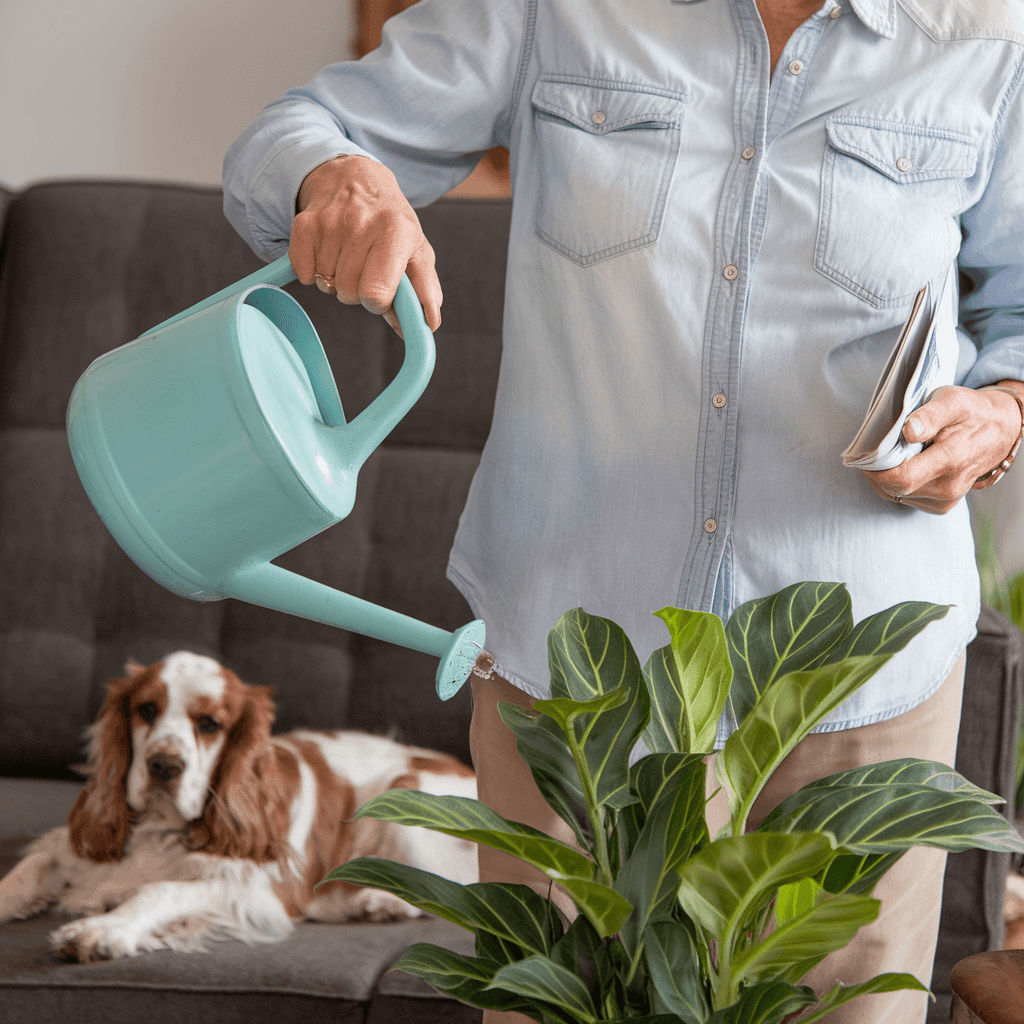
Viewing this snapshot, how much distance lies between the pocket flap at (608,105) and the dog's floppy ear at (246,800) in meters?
0.97

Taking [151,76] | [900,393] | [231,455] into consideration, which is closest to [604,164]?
[900,393]

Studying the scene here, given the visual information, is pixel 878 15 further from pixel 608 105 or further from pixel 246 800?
pixel 246 800

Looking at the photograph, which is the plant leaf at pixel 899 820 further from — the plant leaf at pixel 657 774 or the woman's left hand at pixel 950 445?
the woman's left hand at pixel 950 445

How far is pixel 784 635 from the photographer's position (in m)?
0.46

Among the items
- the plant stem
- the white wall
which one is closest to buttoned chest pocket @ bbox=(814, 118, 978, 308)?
the plant stem

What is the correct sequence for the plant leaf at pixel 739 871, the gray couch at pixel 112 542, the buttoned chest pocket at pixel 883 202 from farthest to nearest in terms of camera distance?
the gray couch at pixel 112 542
the buttoned chest pocket at pixel 883 202
the plant leaf at pixel 739 871

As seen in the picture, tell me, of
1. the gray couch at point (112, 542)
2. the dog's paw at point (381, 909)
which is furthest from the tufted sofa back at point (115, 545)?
the dog's paw at point (381, 909)

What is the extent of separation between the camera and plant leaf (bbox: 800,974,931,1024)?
1.21 ft

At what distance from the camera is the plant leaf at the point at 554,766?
1.41 feet

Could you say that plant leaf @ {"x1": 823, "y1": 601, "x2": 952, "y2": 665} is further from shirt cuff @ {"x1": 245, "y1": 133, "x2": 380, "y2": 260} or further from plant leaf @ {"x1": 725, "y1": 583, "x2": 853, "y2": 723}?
shirt cuff @ {"x1": 245, "y1": 133, "x2": 380, "y2": 260}

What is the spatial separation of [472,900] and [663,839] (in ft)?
0.30

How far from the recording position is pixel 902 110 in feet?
2.43

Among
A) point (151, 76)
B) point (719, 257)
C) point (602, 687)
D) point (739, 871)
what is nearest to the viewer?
point (739, 871)

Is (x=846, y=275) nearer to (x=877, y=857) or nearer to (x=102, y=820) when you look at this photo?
(x=877, y=857)
